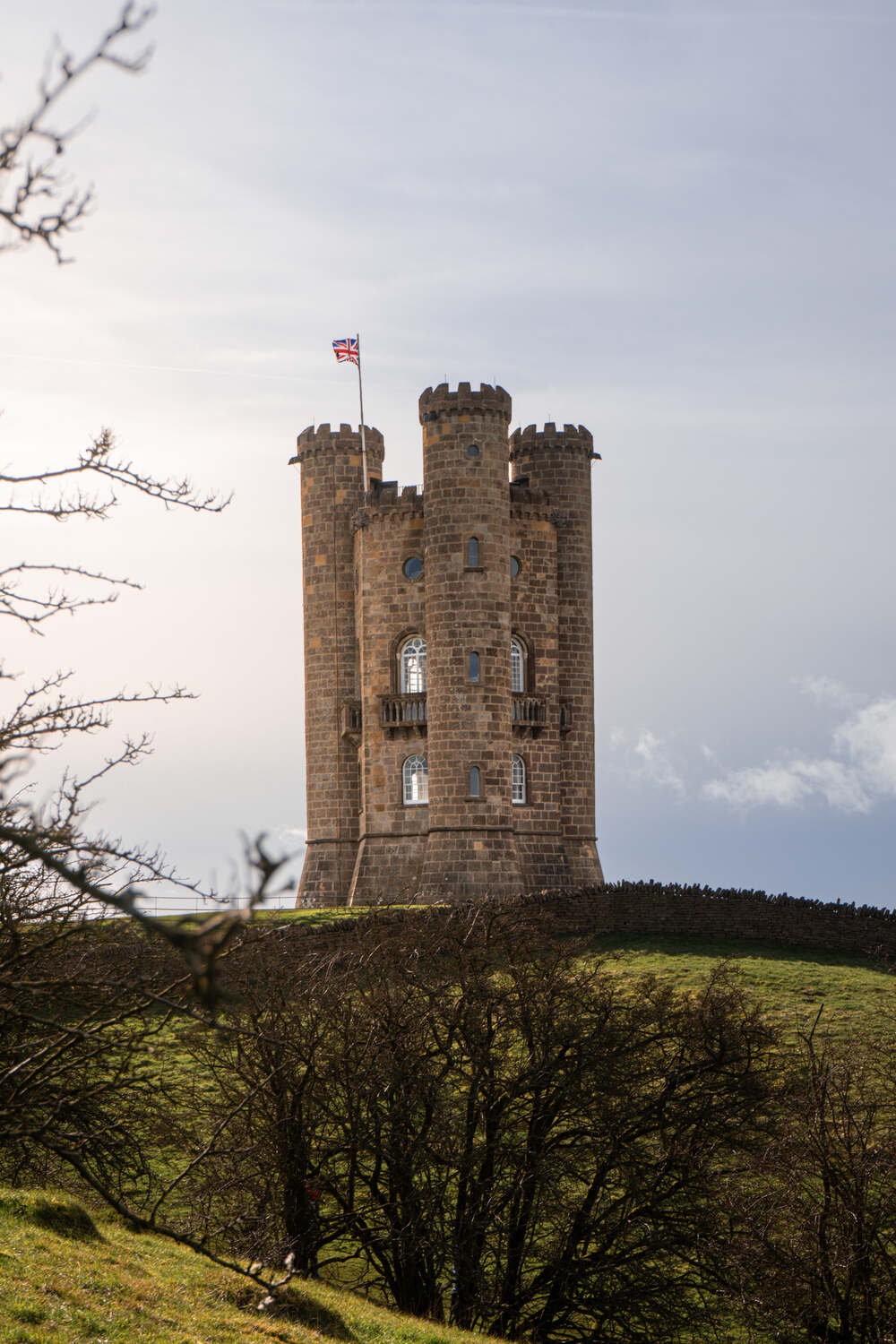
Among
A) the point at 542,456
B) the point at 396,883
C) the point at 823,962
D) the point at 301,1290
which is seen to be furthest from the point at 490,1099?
the point at 542,456

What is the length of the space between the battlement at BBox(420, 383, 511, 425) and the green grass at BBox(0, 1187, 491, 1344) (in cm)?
3155

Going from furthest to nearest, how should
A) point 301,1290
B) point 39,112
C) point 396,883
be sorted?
point 396,883, point 301,1290, point 39,112

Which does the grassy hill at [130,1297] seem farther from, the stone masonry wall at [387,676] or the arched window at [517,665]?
the arched window at [517,665]

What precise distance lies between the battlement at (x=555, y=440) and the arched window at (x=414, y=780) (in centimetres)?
1157

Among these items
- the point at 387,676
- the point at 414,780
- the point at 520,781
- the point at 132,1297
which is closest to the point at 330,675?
the point at 387,676

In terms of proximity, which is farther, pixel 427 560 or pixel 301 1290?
pixel 427 560

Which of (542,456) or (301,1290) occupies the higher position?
(542,456)

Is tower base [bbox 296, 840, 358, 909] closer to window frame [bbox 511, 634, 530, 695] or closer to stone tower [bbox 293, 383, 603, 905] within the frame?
stone tower [bbox 293, 383, 603, 905]

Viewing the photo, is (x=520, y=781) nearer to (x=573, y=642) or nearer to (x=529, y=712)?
(x=529, y=712)

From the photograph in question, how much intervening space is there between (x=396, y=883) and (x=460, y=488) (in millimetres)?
11980

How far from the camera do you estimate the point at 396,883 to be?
44.5 metres

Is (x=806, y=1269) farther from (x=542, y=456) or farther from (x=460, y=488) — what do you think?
(x=542, y=456)

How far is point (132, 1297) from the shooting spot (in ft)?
44.9

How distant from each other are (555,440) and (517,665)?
817 centimetres
